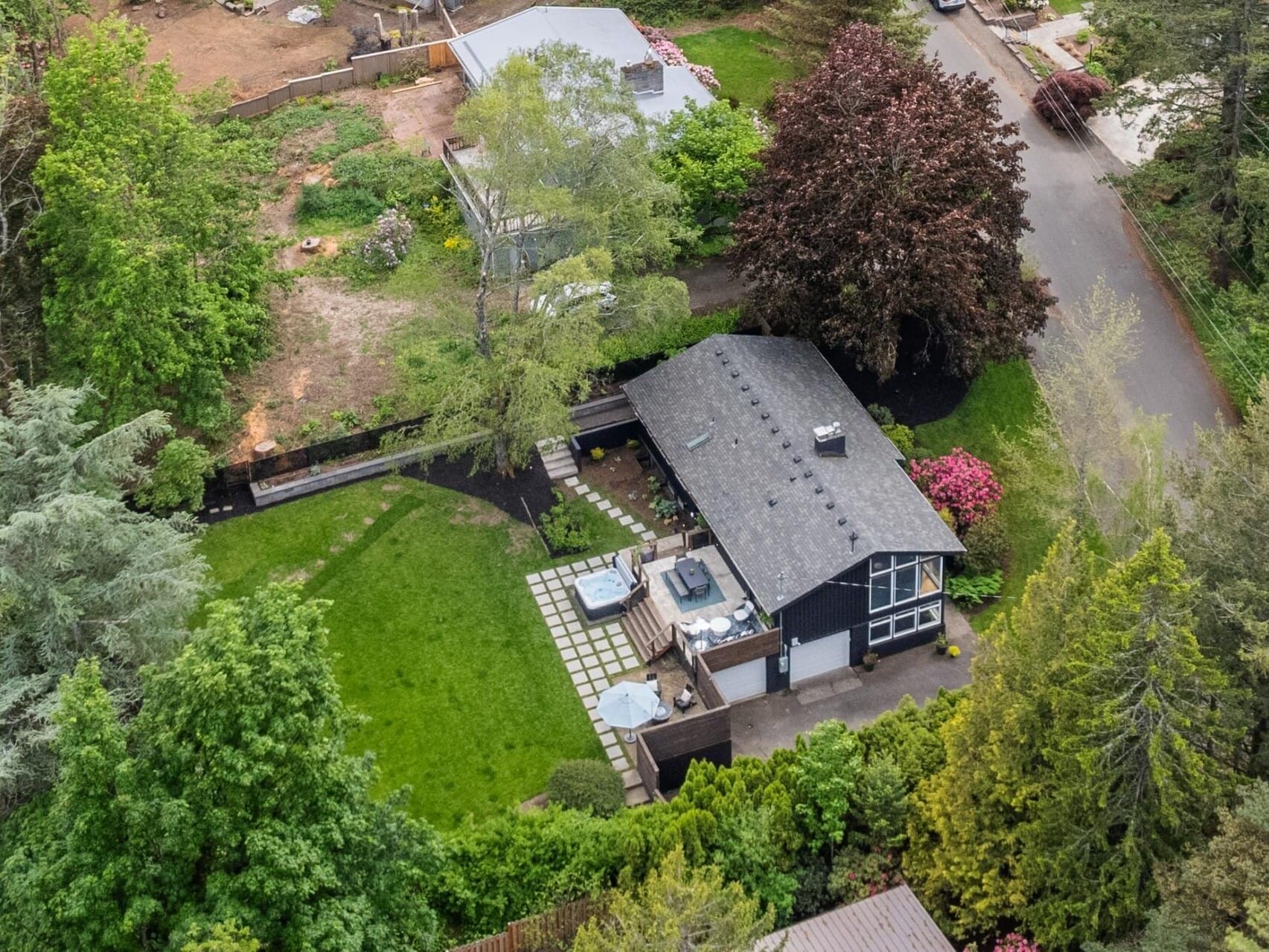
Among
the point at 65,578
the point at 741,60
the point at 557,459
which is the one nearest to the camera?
the point at 65,578

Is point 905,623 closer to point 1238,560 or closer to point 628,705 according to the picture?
point 628,705

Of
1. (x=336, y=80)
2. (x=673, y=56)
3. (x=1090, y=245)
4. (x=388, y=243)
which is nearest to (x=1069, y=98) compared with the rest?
(x=1090, y=245)

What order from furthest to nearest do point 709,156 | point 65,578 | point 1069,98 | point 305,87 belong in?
point 305,87 → point 1069,98 → point 709,156 → point 65,578

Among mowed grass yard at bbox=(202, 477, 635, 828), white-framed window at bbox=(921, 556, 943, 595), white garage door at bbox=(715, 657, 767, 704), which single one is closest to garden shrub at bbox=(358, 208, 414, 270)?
mowed grass yard at bbox=(202, 477, 635, 828)

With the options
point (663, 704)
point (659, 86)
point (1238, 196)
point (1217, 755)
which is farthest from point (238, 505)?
point (1238, 196)

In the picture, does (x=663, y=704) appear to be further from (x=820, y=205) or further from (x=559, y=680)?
(x=820, y=205)

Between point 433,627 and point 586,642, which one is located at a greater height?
point 586,642
